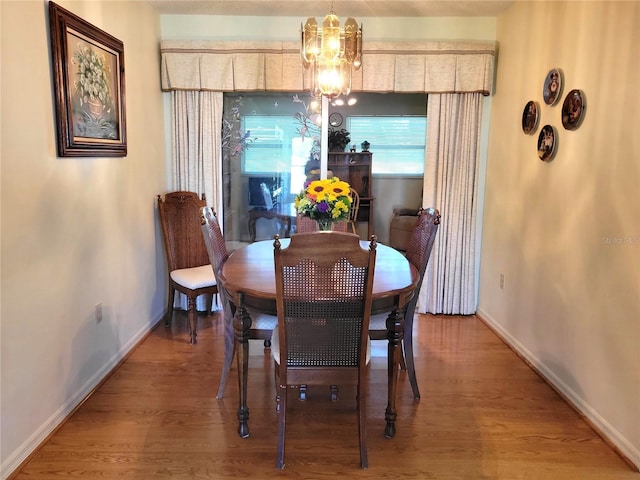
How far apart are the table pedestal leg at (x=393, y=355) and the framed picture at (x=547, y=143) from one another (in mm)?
1521

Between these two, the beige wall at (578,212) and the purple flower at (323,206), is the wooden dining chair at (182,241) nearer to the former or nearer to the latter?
the purple flower at (323,206)

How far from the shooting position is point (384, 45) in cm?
378

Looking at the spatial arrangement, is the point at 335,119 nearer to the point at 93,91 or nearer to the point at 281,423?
the point at 93,91

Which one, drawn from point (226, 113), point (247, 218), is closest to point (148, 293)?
point (247, 218)

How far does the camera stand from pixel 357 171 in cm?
426

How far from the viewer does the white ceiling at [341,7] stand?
3.51m

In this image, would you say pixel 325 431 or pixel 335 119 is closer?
pixel 325 431

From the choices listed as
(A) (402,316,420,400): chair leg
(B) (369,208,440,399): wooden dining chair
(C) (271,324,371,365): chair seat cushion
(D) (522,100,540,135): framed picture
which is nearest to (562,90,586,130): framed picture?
(D) (522,100,540,135): framed picture

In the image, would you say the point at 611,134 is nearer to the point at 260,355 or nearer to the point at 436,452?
the point at 436,452

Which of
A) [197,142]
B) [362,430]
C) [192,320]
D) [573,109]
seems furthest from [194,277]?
[573,109]

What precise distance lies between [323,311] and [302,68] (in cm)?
243

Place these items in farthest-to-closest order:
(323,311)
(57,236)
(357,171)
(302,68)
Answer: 1. (357,171)
2. (302,68)
3. (57,236)
4. (323,311)

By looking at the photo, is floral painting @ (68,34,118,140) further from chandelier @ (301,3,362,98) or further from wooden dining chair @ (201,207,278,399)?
chandelier @ (301,3,362,98)

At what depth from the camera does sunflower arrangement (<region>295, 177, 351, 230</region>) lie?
8.63 ft
